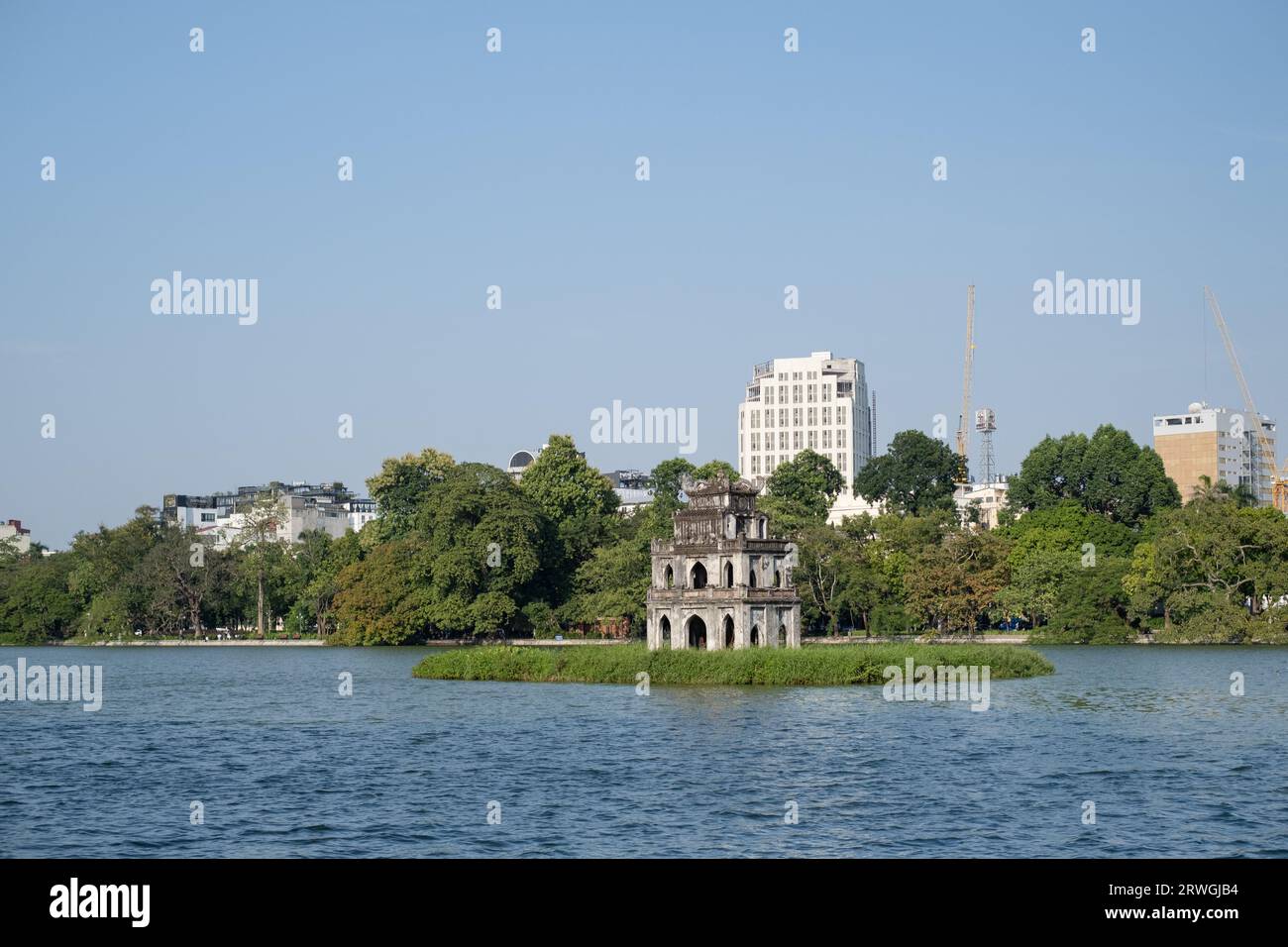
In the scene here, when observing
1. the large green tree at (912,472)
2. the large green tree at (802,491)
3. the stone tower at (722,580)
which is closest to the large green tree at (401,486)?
the large green tree at (802,491)

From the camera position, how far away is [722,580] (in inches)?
3007

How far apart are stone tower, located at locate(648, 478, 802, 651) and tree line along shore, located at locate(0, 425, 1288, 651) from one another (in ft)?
102

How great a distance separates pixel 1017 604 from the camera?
→ 357 ft

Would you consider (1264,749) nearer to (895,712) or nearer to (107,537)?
(895,712)

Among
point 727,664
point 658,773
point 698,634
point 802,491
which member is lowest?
point 658,773

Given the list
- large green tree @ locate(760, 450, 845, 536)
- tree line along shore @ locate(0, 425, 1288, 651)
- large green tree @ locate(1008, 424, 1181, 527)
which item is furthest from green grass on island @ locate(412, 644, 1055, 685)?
large green tree @ locate(1008, 424, 1181, 527)

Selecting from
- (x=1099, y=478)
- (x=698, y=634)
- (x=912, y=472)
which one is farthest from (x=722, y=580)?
(x=912, y=472)

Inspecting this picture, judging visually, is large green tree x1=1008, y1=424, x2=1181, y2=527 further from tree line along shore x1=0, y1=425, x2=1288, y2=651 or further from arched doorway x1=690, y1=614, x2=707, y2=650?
arched doorway x1=690, y1=614, x2=707, y2=650

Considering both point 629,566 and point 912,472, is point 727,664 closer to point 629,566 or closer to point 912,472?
point 629,566

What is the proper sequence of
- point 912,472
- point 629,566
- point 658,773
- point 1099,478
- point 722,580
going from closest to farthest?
1. point 658,773
2. point 722,580
3. point 629,566
4. point 1099,478
5. point 912,472

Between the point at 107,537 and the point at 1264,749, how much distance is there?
393 feet

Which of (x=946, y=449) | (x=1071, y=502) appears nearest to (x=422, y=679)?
(x=1071, y=502)

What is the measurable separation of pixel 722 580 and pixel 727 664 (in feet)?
24.3

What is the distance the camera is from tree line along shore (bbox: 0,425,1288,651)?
348 feet
